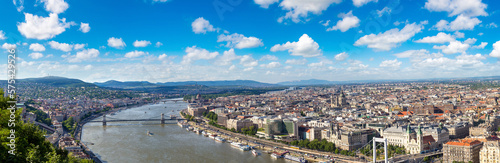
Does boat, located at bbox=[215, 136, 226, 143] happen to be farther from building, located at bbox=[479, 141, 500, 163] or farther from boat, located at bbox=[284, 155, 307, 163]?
building, located at bbox=[479, 141, 500, 163]

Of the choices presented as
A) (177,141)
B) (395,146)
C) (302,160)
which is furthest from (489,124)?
(177,141)

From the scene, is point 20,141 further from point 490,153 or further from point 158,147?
point 490,153

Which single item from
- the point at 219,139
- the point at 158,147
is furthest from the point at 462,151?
the point at 158,147

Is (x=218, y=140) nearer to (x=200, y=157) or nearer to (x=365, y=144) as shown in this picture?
(x=200, y=157)

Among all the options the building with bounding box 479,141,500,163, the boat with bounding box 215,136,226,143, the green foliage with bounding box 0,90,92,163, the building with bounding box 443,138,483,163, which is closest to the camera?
the green foliage with bounding box 0,90,92,163

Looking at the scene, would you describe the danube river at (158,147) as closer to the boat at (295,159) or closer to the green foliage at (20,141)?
the boat at (295,159)

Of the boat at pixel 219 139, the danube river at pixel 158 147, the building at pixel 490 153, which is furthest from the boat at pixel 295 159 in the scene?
the building at pixel 490 153

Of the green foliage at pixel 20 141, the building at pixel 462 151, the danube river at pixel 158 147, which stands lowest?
the danube river at pixel 158 147

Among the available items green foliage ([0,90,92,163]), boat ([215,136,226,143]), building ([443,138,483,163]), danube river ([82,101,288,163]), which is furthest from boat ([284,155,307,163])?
green foliage ([0,90,92,163])
